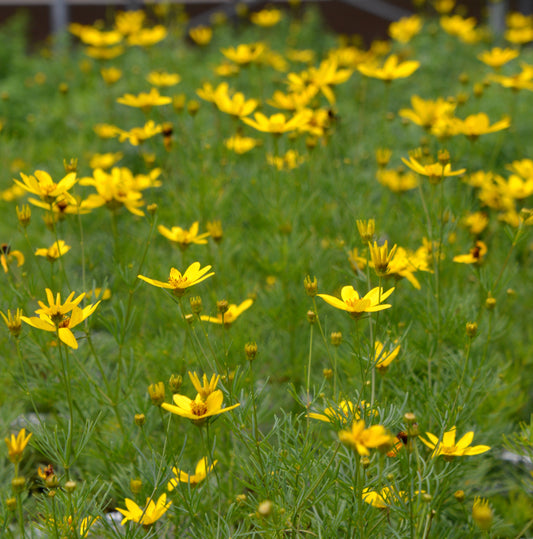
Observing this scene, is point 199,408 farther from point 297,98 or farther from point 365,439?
point 297,98

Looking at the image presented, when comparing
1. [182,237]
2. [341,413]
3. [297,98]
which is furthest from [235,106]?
[341,413]

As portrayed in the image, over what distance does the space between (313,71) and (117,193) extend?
2.49 ft

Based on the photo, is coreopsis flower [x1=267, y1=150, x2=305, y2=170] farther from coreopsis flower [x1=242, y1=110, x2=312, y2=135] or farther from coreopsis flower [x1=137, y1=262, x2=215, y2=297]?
coreopsis flower [x1=137, y1=262, x2=215, y2=297]

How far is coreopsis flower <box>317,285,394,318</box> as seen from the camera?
0.89 m

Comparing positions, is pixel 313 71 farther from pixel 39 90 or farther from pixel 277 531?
pixel 39 90

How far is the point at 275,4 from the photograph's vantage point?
636 centimetres

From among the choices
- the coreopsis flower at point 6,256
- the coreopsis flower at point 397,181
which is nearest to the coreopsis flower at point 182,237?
the coreopsis flower at point 6,256

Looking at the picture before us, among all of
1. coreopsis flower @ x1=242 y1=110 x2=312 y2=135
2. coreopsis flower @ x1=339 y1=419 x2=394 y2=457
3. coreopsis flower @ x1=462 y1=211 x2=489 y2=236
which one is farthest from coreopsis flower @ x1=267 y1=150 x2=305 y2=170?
coreopsis flower @ x1=339 y1=419 x2=394 y2=457

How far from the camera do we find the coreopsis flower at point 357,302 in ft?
2.90

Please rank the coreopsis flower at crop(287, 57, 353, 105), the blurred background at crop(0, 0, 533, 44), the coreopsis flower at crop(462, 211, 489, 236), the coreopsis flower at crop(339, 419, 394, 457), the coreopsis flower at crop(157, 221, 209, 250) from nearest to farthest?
the coreopsis flower at crop(339, 419, 394, 457)
the coreopsis flower at crop(157, 221, 209, 250)
the coreopsis flower at crop(462, 211, 489, 236)
the coreopsis flower at crop(287, 57, 353, 105)
the blurred background at crop(0, 0, 533, 44)

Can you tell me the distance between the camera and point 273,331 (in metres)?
1.69

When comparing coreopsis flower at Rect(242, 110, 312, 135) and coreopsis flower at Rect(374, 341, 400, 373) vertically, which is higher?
coreopsis flower at Rect(242, 110, 312, 135)

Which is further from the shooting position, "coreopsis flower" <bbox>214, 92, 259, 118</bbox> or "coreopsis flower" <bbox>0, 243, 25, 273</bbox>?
"coreopsis flower" <bbox>214, 92, 259, 118</bbox>

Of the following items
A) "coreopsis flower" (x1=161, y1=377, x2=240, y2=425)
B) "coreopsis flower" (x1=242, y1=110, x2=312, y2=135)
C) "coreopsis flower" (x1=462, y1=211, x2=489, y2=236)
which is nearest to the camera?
"coreopsis flower" (x1=161, y1=377, x2=240, y2=425)
